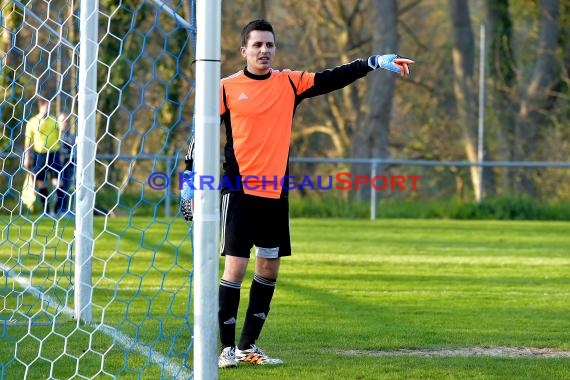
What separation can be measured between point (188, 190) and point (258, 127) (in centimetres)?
77

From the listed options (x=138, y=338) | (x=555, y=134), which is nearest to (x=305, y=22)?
(x=555, y=134)

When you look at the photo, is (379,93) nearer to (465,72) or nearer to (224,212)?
(465,72)

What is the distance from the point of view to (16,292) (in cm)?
902

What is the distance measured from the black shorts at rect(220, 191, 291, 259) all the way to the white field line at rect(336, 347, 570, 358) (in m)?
0.89

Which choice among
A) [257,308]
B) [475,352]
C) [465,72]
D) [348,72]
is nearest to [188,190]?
[257,308]

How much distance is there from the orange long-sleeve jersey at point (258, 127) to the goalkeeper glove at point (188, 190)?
44cm

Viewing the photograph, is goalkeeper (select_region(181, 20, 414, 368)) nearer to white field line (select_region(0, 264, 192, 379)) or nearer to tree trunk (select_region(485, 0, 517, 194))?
white field line (select_region(0, 264, 192, 379))

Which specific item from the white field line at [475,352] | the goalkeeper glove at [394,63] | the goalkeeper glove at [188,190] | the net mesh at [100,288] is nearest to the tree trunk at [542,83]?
the net mesh at [100,288]

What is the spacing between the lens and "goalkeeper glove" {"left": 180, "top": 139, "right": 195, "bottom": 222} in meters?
5.77

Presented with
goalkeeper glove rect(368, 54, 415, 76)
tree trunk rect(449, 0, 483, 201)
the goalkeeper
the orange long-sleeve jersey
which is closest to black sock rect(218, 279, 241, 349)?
the goalkeeper

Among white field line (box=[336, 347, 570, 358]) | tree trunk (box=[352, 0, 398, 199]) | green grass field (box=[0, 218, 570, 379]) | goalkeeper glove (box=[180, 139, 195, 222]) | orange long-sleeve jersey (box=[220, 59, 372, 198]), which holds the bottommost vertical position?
white field line (box=[336, 347, 570, 358])

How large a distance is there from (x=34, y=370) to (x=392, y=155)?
24.6 meters

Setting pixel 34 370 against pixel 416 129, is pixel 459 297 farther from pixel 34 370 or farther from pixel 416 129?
pixel 416 129

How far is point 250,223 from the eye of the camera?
6422 millimetres
